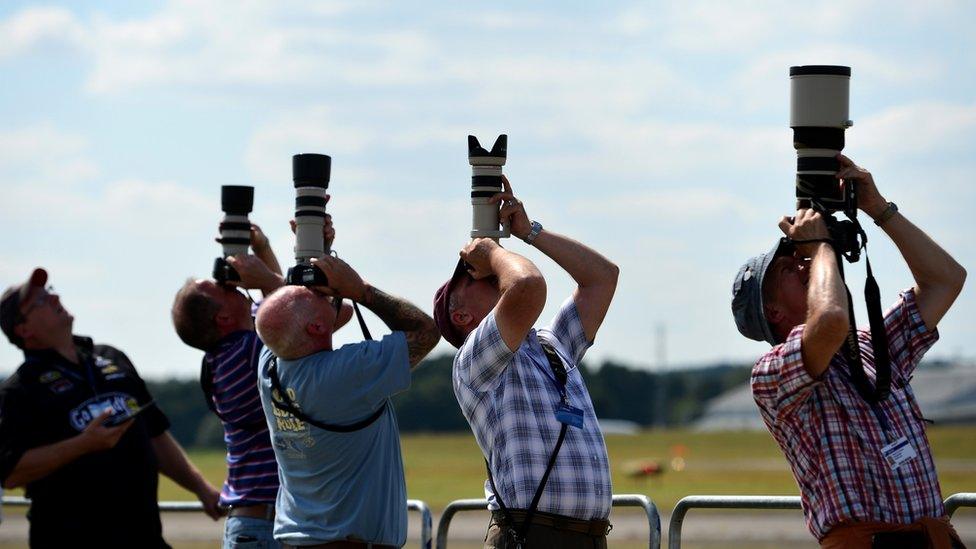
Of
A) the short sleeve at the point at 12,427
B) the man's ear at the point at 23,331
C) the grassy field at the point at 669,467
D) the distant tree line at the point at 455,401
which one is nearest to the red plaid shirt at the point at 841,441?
the short sleeve at the point at 12,427

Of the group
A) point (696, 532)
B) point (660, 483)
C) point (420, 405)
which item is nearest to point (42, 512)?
point (696, 532)

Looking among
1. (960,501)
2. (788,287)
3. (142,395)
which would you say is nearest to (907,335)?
(788,287)

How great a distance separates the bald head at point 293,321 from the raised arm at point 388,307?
0.10 metres

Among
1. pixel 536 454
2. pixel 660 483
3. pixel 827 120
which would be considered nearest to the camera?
pixel 827 120

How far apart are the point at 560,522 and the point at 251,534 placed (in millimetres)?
1942

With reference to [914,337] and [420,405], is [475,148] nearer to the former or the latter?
[914,337]

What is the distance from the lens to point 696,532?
24375 mm

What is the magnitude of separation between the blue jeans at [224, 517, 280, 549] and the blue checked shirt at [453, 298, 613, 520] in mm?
1545

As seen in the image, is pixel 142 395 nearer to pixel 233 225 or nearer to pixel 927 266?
pixel 233 225

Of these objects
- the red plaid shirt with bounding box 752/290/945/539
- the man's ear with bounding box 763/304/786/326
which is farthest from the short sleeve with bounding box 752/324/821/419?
the man's ear with bounding box 763/304/786/326

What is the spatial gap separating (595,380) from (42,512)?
134453 millimetres

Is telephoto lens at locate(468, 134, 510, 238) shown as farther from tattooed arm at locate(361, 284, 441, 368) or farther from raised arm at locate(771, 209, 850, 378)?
raised arm at locate(771, 209, 850, 378)

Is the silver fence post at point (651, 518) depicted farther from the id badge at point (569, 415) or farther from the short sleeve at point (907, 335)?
the short sleeve at point (907, 335)

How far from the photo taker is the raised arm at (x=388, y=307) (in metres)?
5.81
